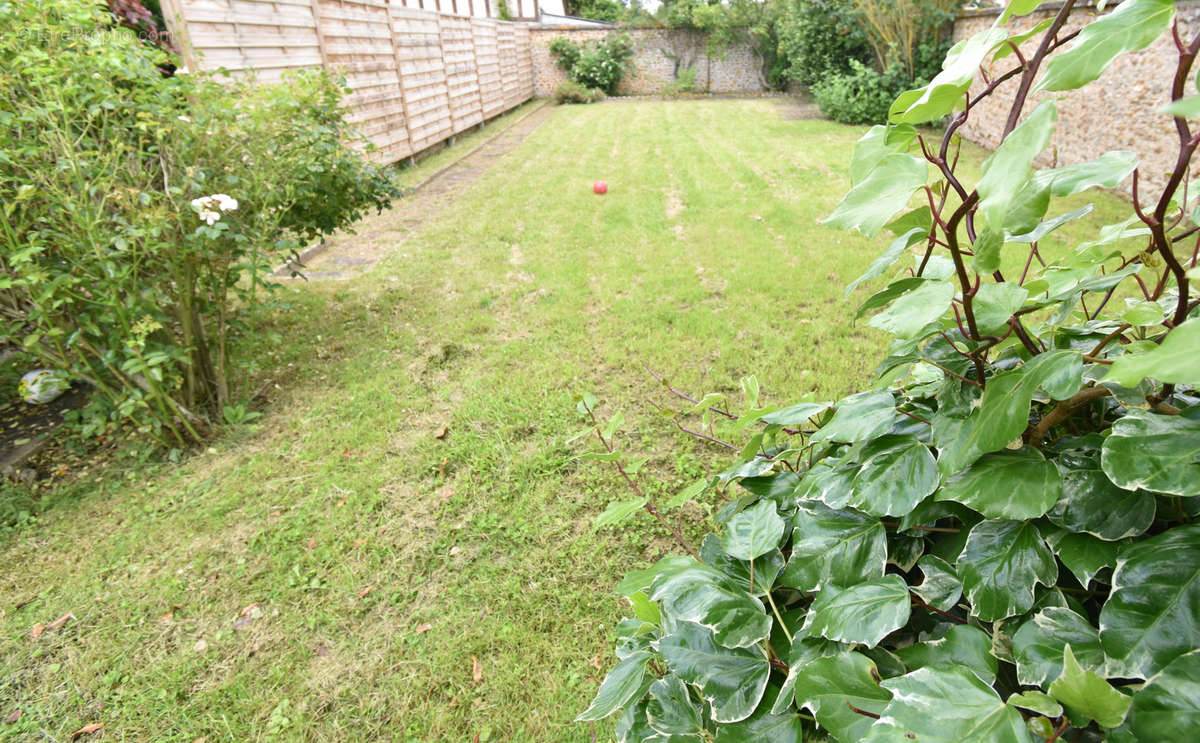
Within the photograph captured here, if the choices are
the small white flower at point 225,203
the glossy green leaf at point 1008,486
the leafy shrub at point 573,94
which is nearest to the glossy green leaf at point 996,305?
the glossy green leaf at point 1008,486

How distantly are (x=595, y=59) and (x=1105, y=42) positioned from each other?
59.6ft

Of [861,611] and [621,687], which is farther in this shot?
[621,687]

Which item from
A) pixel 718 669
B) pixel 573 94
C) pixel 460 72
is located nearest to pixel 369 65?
pixel 460 72

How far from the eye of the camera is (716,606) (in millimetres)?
648

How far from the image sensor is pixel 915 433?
0.69m

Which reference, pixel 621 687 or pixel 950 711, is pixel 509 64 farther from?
pixel 950 711

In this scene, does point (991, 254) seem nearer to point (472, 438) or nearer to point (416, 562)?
point (416, 562)

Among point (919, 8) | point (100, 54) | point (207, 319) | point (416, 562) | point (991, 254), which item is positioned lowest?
point (416, 562)

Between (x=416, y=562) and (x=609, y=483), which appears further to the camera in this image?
(x=609, y=483)

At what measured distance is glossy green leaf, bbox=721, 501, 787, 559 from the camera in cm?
70

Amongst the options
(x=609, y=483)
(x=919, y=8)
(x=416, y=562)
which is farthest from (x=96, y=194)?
(x=919, y=8)

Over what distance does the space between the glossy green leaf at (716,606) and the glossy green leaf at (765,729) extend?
0.07 m

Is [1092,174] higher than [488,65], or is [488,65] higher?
[488,65]

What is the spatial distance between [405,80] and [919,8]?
25.1 ft
